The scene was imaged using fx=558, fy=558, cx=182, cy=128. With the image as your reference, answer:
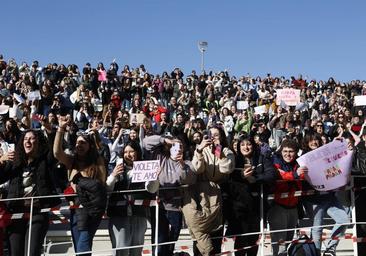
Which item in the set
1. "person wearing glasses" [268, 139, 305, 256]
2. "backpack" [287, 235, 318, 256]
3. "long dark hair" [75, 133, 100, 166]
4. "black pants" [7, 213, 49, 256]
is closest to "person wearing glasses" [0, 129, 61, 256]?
"black pants" [7, 213, 49, 256]

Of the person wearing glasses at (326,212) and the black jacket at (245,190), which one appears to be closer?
the black jacket at (245,190)

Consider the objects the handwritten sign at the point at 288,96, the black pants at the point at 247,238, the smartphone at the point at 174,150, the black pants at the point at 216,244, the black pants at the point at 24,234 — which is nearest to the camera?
the black pants at the point at 24,234

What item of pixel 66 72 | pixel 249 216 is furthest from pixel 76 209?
pixel 66 72

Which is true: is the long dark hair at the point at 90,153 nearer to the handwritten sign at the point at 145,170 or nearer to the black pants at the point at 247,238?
the handwritten sign at the point at 145,170

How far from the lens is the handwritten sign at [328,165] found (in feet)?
26.1

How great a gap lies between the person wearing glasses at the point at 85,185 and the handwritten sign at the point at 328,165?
2853 millimetres

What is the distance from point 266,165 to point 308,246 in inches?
50.8

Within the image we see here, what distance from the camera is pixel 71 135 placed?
11.2 m

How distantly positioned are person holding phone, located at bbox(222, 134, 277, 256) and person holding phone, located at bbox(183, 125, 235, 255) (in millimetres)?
289

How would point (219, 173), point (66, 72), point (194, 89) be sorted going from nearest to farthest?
point (219, 173) → point (66, 72) → point (194, 89)

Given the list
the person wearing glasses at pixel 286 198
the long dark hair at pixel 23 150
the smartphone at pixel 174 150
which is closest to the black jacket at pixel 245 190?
the person wearing glasses at pixel 286 198

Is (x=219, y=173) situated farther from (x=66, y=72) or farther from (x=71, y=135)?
(x=66, y=72)

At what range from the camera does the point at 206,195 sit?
729cm

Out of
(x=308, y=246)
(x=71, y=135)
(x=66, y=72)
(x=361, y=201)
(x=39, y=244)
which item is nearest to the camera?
(x=39, y=244)
